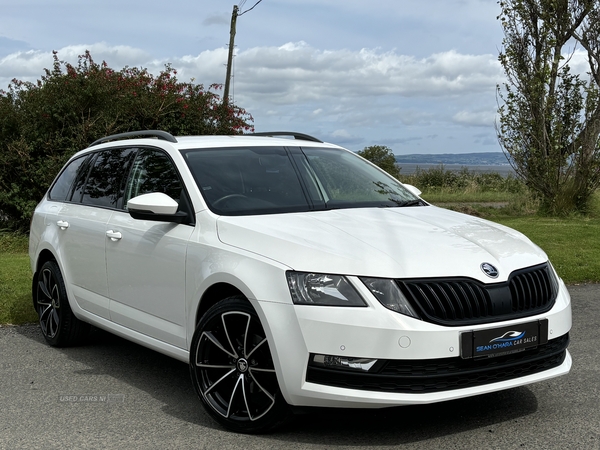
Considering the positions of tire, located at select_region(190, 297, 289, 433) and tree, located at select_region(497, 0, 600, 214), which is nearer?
tire, located at select_region(190, 297, 289, 433)

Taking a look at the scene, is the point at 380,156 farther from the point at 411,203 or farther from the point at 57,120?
the point at 411,203

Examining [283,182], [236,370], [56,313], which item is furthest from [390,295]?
[56,313]

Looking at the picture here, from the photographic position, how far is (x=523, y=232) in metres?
13.7

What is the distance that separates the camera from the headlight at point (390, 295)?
382 cm

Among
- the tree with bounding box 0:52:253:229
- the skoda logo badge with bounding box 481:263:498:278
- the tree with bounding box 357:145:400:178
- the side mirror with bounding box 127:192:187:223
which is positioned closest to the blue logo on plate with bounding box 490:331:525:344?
the skoda logo badge with bounding box 481:263:498:278

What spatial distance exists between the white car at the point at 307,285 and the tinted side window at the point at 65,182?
1125mm

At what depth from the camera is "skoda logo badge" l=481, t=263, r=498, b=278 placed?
4.05m

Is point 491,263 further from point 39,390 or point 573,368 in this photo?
point 39,390

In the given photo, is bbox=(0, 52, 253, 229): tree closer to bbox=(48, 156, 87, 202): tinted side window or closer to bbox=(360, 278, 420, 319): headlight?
A: bbox=(48, 156, 87, 202): tinted side window

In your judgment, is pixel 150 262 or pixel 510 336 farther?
pixel 150 262

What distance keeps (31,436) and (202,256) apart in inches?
55.3

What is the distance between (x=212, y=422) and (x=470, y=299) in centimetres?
173

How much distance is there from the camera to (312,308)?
387 cm

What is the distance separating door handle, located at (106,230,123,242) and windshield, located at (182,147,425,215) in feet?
2.54
